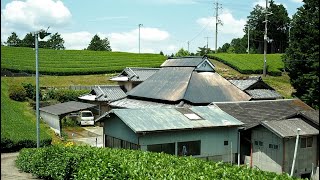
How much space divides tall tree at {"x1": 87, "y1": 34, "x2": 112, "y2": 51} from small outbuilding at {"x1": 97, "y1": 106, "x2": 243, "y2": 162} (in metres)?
67.1

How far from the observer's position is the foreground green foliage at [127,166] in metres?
7.05

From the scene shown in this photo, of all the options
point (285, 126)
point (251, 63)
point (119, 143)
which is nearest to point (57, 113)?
point (119, 143)

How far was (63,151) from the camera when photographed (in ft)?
37.9

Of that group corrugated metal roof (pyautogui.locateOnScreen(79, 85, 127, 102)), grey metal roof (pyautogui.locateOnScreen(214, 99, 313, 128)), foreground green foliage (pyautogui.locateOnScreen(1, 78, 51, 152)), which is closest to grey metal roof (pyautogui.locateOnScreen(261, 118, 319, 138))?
grey metal roof (pyautogui.locateOnScreen(214, 99, 313, 128))

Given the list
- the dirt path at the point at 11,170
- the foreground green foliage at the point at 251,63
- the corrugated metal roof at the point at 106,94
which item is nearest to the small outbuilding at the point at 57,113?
the corrugated metal roof at the point at 106,94

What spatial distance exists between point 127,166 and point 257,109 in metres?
12.9

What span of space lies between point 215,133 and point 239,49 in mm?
64145

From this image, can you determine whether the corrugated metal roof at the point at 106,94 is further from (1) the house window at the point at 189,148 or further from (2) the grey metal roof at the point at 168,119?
(1) the house window at the point at 189,148

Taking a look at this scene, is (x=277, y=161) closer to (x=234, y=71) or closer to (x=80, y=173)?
(x=80, y=173)

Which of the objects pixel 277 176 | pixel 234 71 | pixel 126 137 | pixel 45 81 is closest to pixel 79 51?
pixel 45 81

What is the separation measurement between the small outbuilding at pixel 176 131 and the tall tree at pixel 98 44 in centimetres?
6714

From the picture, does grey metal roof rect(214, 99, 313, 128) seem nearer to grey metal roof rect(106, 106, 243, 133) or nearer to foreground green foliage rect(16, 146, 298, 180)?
grey metal roof rect(106, 106, 243, 133)

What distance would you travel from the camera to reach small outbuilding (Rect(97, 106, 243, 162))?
1585 cm

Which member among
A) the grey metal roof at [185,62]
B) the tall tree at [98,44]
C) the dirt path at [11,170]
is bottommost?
the dirt path at [11,170]
